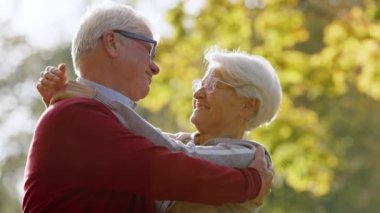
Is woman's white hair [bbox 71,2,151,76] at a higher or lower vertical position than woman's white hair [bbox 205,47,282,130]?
higher

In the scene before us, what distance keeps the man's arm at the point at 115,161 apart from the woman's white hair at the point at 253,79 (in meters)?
0.48

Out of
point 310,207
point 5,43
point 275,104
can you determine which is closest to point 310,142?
point 310,207

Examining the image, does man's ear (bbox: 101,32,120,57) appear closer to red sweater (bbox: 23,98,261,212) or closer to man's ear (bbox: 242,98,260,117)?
red sweater (bbox: 23,98,261,212)

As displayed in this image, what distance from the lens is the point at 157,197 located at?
14.5 ft

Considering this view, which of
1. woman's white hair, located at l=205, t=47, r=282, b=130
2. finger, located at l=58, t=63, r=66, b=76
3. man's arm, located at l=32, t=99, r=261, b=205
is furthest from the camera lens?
woman's white hair, located at l=205, t=47, r=282, b=130

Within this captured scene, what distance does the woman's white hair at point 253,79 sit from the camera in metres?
4.86

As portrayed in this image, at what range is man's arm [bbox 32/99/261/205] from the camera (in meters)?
4.38

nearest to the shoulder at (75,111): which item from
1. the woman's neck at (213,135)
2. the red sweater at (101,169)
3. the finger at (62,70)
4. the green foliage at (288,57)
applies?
the red sweater at (101,169)

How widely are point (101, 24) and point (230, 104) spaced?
583 mm

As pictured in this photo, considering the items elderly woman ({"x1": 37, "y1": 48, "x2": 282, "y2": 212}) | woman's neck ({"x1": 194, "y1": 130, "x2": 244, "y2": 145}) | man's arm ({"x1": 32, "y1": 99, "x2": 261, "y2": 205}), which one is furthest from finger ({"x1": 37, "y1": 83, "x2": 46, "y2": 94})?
woman's neck ({"x1": 194, "y1": 130, "x2": 244, "y2": 145})

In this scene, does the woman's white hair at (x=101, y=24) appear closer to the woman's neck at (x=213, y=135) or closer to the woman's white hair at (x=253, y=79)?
the woman's white hair at (x=253, y=79)

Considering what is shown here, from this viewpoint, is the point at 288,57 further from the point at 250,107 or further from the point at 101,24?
the point at 101,24

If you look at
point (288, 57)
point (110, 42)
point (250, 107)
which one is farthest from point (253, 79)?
point (288, 57)

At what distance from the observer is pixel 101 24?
4680 millimetres
